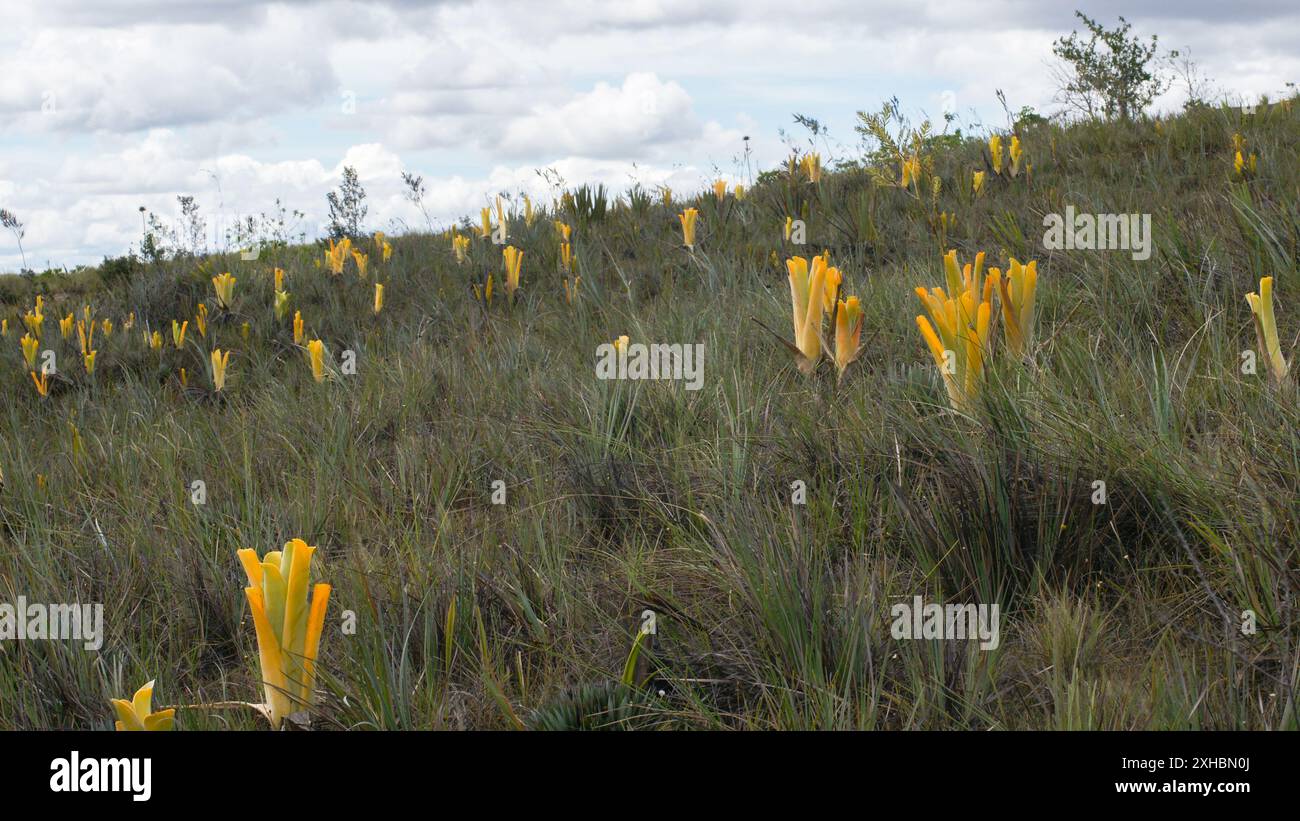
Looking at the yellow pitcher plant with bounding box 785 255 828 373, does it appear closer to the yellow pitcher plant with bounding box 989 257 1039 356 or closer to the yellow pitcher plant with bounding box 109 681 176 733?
the yellow pitcher plant with bounding box 989 257 1039 356

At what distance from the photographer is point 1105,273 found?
3.76 meters

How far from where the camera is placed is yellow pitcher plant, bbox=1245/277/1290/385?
2.38 m

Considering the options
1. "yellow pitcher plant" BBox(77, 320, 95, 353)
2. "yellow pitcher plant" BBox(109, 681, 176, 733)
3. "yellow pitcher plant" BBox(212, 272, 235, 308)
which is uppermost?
"yellow pitcher plant" BBox(212, 272, 235, 308)

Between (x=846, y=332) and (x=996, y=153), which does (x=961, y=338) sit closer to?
(x=846, y=332)

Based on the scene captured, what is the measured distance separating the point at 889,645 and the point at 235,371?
5039mm

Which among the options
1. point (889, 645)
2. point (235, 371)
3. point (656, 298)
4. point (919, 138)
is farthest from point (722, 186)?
point (889, 645)

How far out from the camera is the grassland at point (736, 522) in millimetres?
1767

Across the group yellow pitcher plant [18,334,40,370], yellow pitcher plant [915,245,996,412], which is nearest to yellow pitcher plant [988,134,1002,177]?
yellow pitcher plant [915,245,996,412]

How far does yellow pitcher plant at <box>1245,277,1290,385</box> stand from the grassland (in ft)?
0.27

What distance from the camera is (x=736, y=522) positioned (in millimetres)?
2283

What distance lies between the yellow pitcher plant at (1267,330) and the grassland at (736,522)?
0.27 feet

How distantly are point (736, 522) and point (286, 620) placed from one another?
106 cm

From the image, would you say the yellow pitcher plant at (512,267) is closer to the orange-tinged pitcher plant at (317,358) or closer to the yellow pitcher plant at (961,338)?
the orange-tinged pitcher plant at (317,358)
